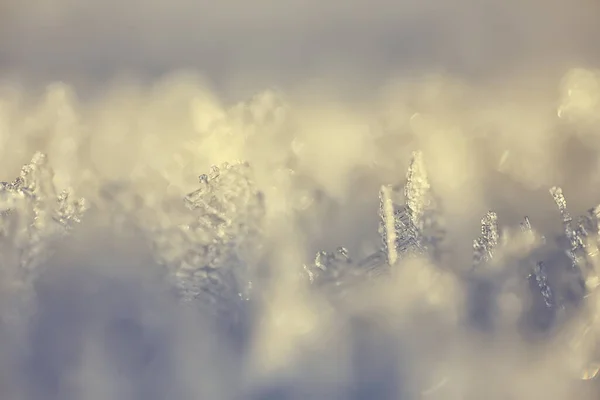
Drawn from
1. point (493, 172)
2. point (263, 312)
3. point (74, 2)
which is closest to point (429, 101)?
point (493, 172)

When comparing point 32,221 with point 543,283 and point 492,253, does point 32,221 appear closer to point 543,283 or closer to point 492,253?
point 492,253

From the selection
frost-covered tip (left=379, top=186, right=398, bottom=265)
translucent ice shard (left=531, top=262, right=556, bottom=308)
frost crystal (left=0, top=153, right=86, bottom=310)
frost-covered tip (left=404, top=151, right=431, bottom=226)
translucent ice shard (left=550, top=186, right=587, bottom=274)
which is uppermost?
frost crystal (left=0, top=153, right=86, bottom=310)

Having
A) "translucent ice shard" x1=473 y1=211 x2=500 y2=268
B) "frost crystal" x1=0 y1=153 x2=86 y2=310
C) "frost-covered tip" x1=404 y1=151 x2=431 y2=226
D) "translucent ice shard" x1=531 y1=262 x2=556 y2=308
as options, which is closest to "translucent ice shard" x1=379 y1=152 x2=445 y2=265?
"frost-covered tip" x1=404 y1=151 x2=431 y2=226

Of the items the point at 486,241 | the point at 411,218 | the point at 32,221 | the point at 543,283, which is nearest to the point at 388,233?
the point at 411,218

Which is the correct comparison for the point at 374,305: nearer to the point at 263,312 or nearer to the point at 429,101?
the point at 263,312

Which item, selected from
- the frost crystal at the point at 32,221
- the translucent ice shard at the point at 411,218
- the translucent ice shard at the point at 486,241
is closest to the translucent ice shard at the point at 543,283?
the translucent ice shard at the point at 486,241

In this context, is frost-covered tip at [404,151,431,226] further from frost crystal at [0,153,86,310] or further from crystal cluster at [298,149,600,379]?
frost crystal at [0,153,86,310]
